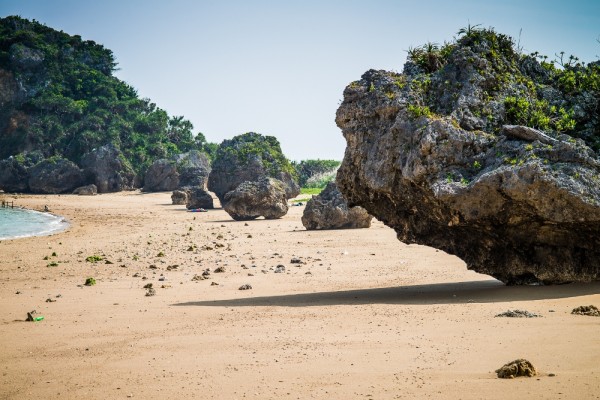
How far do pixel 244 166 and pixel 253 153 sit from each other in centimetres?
135

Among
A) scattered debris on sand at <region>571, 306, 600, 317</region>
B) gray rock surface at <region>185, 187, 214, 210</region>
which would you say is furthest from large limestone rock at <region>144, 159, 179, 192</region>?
scattered debris on sand at <region>571, 306, 600, 317</region>

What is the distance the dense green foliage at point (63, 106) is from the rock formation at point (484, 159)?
59391 mm

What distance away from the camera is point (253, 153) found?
45000mm

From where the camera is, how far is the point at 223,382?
19.0 feet

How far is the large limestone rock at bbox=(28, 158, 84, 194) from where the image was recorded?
6128cm

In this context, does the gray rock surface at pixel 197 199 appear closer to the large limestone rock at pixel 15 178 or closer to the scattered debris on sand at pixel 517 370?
the large limestone rock at pixel 15 178

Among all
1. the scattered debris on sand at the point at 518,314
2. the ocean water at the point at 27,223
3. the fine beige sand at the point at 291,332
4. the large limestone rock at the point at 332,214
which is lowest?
the ocean water at the point at 27,223

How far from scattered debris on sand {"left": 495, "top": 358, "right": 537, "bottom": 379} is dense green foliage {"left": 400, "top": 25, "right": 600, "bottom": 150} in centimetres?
562

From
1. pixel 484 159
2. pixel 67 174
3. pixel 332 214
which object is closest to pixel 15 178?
pixel 67 174

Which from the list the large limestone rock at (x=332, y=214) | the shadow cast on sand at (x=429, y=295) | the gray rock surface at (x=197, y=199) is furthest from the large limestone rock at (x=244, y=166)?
the shadow cast on sand at (x=429, y=295)

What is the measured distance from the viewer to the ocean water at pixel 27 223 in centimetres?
2900

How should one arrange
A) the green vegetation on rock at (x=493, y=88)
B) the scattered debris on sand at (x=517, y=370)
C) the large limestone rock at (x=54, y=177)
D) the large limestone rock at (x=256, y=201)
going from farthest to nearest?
1. the large limestone rock at (x=54, y=177)
2. the large limestone rock at (x=256, y=201)
3. the green vegetation on rock at (x=493, y=88)
4. the scattered debris on sand at (x=517, y=370)

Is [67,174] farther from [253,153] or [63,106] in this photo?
[253,153]

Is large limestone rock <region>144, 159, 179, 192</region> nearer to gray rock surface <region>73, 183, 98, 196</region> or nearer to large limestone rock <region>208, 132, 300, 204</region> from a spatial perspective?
gray rock surface <region>73, 183, 98, 196</region>
